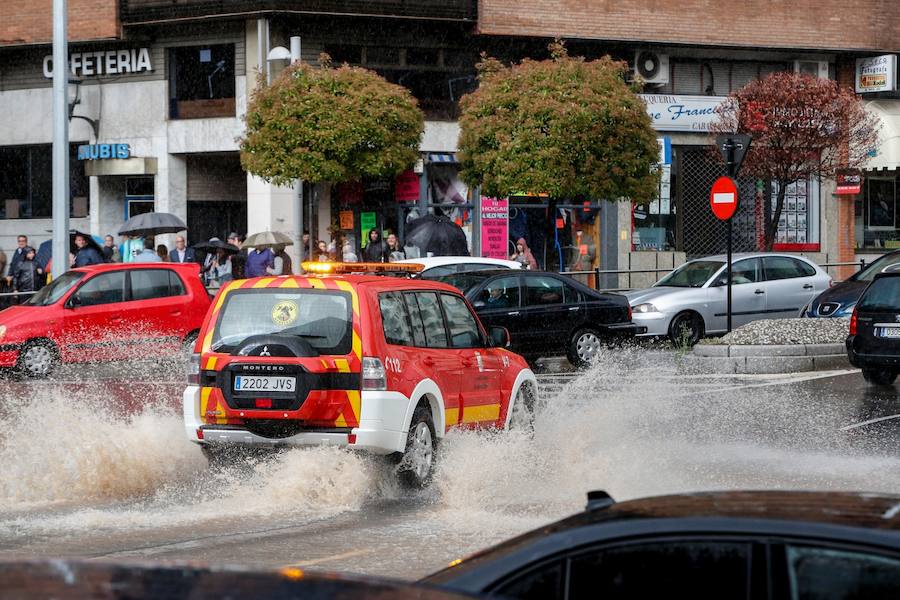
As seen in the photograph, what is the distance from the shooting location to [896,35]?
38281 millimetres

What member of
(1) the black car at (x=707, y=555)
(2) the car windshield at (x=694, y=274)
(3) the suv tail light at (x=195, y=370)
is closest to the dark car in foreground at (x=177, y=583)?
(1) the black car at (x=707, y=555)

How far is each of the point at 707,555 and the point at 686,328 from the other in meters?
20.0

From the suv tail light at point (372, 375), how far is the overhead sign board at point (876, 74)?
30.7m

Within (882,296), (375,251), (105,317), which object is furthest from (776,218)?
(105,317)

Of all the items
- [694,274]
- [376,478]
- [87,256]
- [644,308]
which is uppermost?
[87,256]

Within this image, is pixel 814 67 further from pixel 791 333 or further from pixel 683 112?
pixel 791 333

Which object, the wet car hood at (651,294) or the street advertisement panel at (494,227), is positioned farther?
the street advertisement panel at (494,227)

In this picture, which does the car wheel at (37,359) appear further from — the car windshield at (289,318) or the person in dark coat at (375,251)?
the car windshield at (289,318)

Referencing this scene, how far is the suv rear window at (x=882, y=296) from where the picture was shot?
54.3 ft

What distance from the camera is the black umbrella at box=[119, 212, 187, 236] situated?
2789 centimetres

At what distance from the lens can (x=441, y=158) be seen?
3344 cm

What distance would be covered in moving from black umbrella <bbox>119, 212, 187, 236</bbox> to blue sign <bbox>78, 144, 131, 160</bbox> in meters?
5.36

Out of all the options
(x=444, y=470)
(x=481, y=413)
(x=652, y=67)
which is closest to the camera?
(x=444, y=470)

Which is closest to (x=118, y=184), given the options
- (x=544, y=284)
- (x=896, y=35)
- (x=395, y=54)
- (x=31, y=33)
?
(x=31, y=33)
